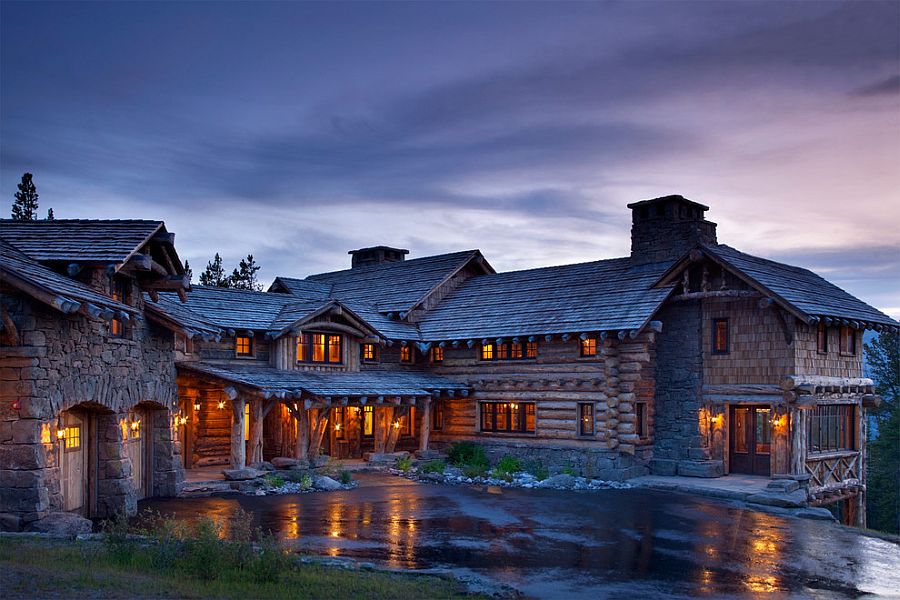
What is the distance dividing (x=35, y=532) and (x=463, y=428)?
1935 cm

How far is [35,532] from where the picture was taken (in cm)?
1524

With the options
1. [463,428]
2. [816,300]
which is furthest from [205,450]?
[816,300]

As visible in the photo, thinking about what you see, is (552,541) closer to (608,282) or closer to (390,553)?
(390,553)

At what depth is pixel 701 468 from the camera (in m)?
27.2

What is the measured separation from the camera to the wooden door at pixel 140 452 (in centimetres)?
2108

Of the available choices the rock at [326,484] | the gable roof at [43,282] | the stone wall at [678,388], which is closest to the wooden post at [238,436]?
the rock at [326,484]

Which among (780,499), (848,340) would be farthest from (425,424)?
(848,340)

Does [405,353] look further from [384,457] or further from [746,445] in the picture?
[746,445]

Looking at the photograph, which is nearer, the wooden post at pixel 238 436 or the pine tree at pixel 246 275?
the wooden post at pixel 238 436

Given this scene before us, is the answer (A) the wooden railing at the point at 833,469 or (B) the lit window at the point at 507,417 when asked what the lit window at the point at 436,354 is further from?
(A) the wooden railing at the point at 833,469

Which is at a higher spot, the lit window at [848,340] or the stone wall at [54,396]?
the lit window at [848,340]

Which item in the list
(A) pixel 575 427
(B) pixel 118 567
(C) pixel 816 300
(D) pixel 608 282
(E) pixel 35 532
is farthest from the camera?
(D) pixel 608 282

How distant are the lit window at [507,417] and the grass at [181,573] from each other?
17973mm

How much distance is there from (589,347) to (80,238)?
16.9 metres
